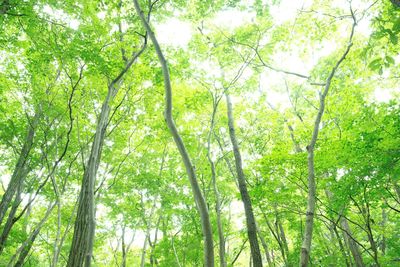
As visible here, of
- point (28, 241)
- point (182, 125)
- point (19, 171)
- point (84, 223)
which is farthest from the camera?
point (182, 125)

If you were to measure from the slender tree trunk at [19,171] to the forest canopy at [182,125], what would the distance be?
0.05m

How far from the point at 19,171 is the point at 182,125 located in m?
6.42

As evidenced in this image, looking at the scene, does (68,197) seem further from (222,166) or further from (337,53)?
(337,53)

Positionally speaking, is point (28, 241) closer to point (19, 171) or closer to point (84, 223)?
point (19, 171)

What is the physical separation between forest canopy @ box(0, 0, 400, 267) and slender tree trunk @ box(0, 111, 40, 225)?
51 mm

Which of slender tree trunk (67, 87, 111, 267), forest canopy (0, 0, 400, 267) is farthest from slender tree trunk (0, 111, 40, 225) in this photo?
slender tree trunk (67, 87, 111, 267)

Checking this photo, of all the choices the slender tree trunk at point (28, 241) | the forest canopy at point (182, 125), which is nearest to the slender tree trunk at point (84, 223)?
the forest canopy at point (182, 125)

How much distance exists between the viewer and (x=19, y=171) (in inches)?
383

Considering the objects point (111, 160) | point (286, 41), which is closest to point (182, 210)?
point (111, 160)

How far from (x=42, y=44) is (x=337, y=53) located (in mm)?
10357

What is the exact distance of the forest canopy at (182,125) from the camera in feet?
21.2

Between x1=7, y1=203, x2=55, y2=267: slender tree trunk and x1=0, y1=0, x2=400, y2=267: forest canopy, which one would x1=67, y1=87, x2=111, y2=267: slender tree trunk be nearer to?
x1=0, y1=0, x2=400, y2=267: forest canopy

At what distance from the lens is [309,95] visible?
1410 centimetres

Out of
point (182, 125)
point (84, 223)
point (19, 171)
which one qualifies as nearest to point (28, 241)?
point (19, 171)
